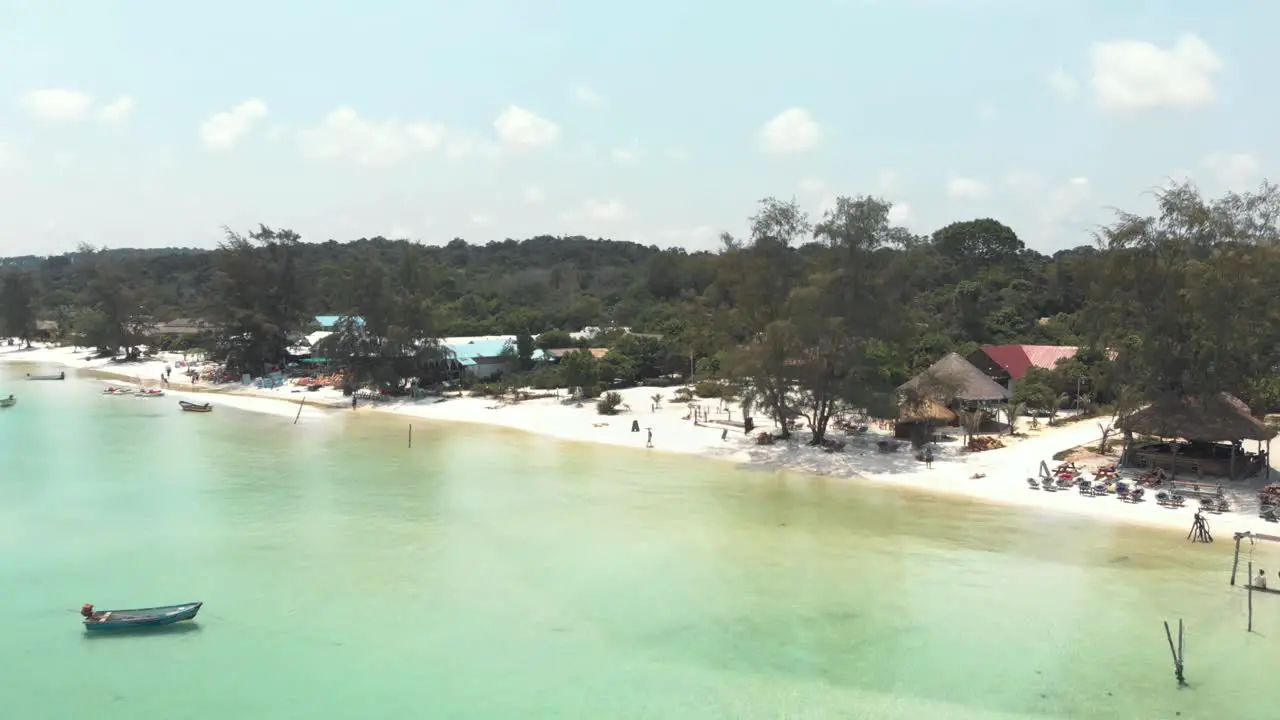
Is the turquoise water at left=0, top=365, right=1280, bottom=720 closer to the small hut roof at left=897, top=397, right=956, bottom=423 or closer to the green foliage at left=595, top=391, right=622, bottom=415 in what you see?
the small hut roof at left=897, top=397, right=956, bottom=423

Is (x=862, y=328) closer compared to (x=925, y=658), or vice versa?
(x=925, y=658)

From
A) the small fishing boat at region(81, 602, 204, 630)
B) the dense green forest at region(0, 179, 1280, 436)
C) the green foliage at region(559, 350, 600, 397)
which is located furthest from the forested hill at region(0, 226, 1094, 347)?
the small fishing boat at region(81, 602, 204, 630)

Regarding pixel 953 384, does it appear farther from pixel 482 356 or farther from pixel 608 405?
pixel 482 356

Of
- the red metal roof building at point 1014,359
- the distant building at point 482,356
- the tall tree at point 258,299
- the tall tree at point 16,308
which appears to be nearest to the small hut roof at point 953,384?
the red metal roof building at point 1014,359

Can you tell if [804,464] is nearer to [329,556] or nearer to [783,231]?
[783,231]

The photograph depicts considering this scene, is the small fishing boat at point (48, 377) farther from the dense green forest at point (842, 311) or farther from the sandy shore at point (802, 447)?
the sandy shore at point (802, 447)

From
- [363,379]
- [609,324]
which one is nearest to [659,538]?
[363,379]
